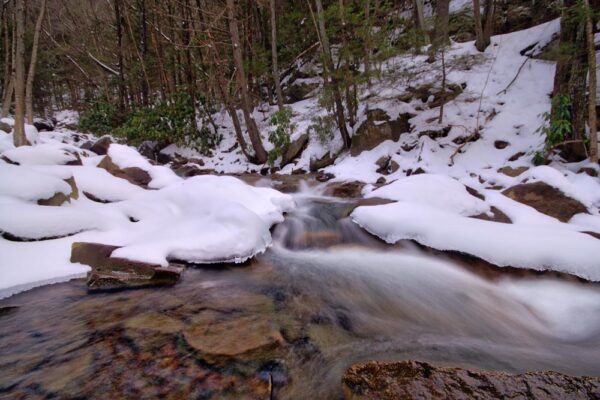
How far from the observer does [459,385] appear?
4.29ft


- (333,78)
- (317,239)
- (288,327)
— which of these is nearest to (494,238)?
(317,239)

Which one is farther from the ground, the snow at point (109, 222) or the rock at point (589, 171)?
the rock at point (589, 171)

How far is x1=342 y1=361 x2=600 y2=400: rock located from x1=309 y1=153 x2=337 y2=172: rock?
7551 mm

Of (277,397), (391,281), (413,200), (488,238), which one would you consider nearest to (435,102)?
(413,200)

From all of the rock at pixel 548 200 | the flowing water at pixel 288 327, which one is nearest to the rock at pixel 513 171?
the rock at pixel 548 200

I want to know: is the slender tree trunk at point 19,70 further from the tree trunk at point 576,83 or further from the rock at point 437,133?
the tree trunk at point 576,83

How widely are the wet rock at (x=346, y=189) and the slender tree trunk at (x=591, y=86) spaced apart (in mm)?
3653

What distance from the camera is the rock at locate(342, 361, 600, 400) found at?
1250mm

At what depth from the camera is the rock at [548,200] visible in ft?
12.5

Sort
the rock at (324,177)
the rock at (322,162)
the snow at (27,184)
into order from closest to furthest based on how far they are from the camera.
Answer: the snow at (27,184)
the rock at (324,177)
the rock at (322,162)

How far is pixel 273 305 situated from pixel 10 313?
6.12 ft

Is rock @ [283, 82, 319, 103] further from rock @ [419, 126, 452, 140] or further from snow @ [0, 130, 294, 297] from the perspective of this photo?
snow @ [0, 130, 294, 297]

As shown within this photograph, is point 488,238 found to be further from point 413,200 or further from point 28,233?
point 28,233

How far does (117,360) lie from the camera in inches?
62.7
